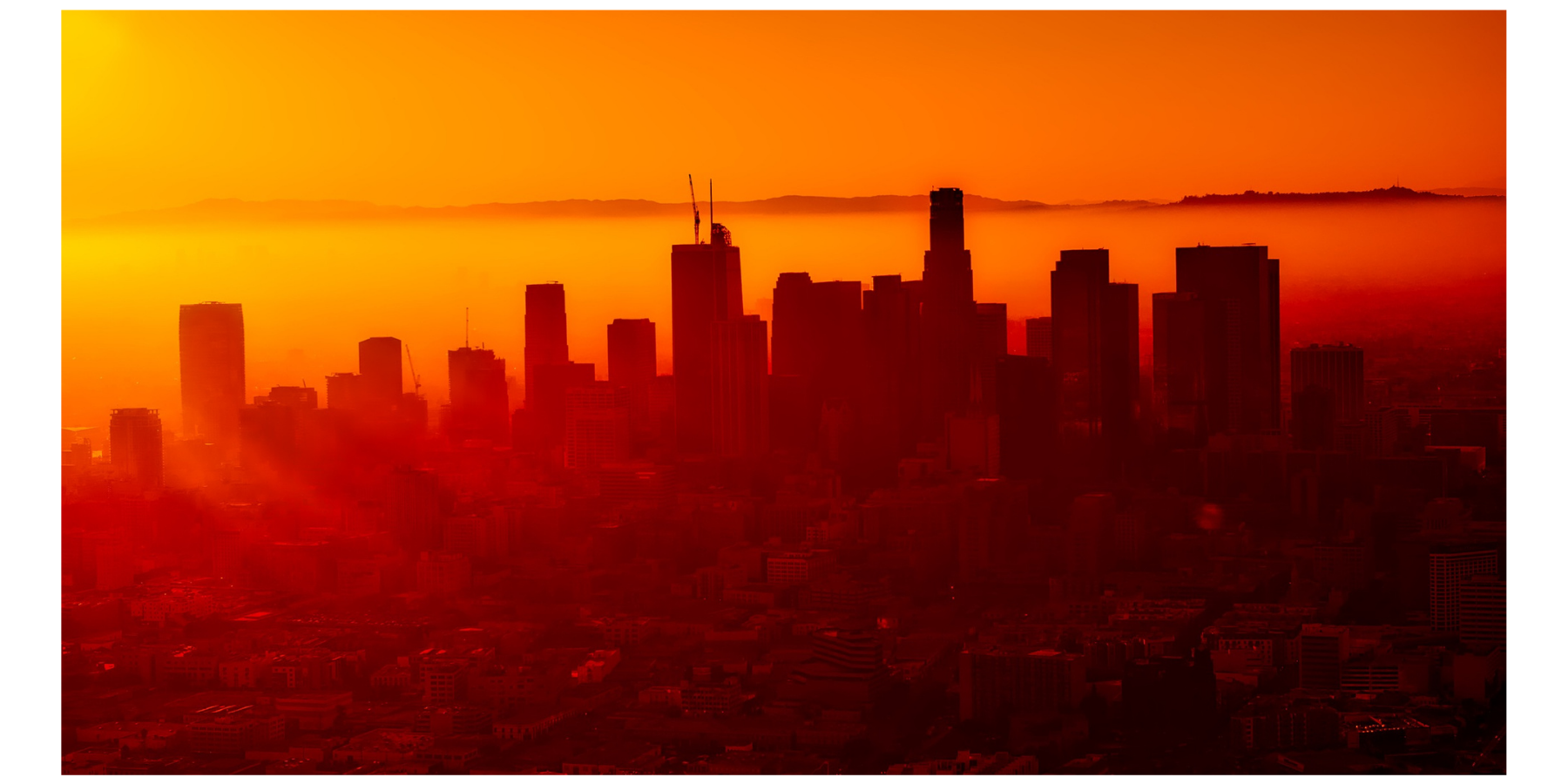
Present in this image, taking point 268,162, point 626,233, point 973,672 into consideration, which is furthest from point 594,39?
point 973,672

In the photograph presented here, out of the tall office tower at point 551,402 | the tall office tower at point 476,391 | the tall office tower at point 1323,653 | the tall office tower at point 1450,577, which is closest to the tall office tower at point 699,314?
the tall office tower at point 551,402

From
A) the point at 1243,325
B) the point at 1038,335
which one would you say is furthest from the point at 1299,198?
the point at 1038,335

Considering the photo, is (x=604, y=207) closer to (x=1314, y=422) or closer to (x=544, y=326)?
(x=544, y=326)

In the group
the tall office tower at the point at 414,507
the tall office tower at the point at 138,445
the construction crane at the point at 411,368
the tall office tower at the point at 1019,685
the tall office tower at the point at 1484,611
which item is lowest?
the tall office tower at the point at 1019,685

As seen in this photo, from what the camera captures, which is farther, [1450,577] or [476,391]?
[476,391]

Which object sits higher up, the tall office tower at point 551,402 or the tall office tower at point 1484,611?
the tall office tower at point 551,402

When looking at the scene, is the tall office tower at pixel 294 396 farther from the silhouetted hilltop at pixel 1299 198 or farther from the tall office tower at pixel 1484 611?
the tall office tower at pixel 1484 611

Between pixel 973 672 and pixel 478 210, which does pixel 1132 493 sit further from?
pixel 478 210
